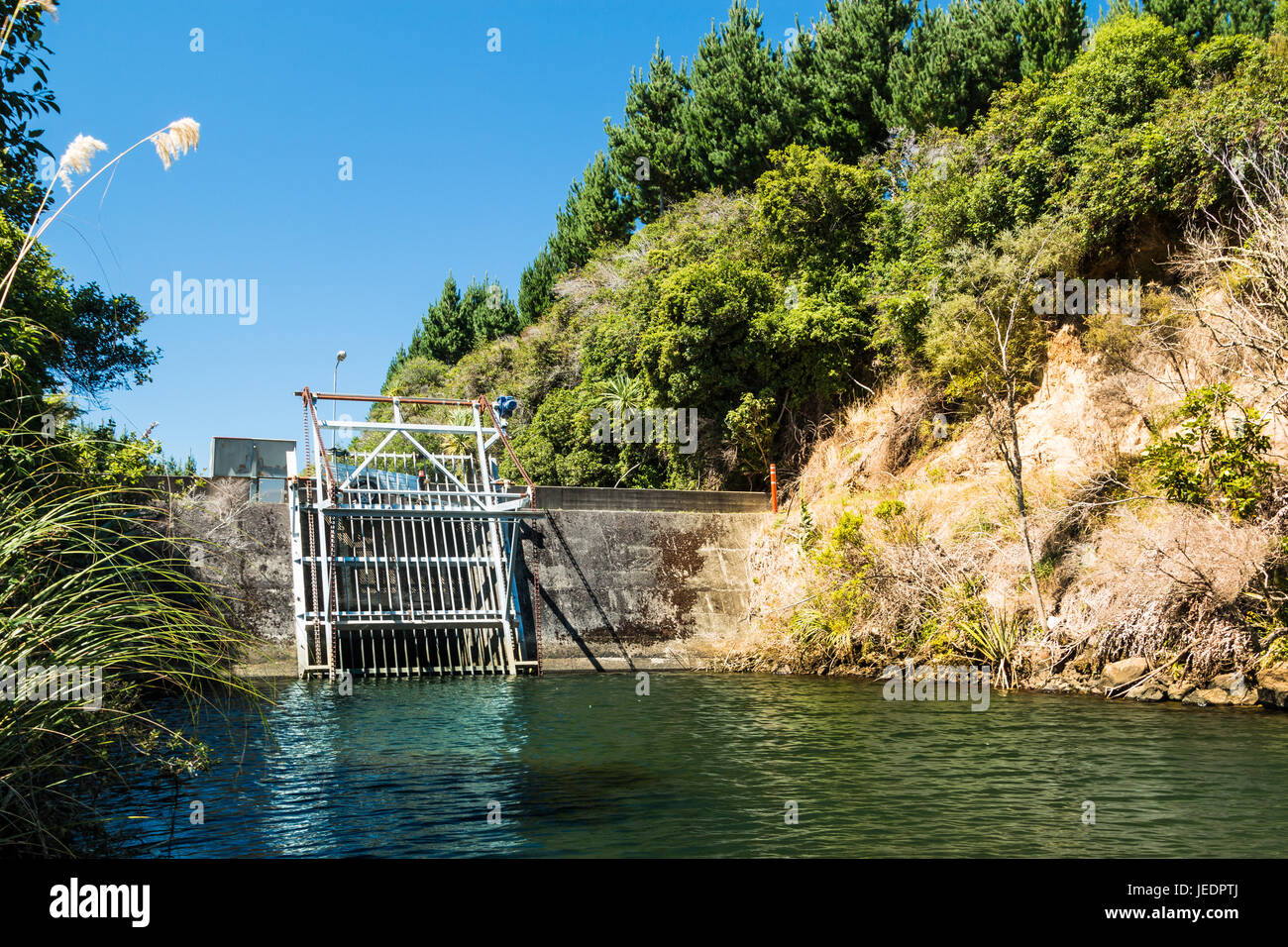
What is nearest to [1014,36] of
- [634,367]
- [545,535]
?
[634,367]

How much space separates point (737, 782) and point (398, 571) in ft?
38.2

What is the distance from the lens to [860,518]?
61.7 feet

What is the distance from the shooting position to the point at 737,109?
1506 inches

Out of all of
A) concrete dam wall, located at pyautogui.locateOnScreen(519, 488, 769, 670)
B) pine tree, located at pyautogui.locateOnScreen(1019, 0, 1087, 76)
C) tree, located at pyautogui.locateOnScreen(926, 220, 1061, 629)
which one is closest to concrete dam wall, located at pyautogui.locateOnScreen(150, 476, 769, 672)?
concrete dam wall, located at pyautogui.locateOnScreen(519, 488, 769, 670)

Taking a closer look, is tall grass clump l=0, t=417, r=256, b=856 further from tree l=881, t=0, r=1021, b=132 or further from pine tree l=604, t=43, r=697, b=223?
pine tree l=604, t=43, r=697, b=223

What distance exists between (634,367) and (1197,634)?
1994 cm

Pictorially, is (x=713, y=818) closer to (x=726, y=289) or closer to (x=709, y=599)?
(x=709, y=599)

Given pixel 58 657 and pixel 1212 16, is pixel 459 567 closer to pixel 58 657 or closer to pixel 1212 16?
pixel 58 657

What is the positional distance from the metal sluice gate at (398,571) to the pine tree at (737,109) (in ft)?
70.4

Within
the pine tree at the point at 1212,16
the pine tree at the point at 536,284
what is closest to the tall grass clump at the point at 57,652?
the pine tree at the point at 1212,16

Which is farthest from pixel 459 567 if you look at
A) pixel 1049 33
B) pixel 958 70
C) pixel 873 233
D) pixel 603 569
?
pixel 1049 33

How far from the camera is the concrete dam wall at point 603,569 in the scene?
1878 cm

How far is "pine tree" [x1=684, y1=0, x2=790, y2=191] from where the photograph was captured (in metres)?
37.1

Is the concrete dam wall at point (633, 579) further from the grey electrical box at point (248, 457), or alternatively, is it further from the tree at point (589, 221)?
the tree at point (589, 221)
